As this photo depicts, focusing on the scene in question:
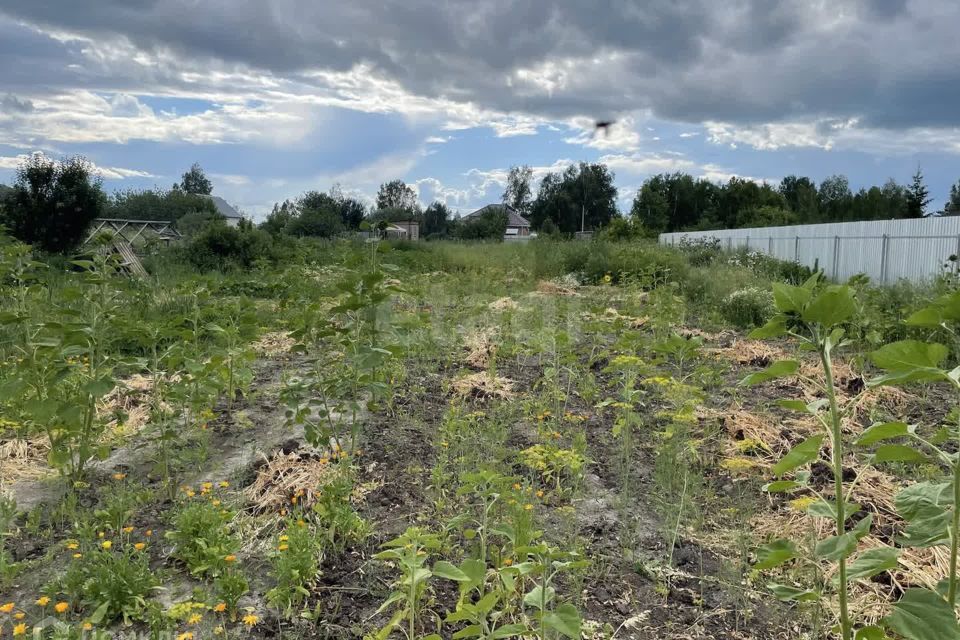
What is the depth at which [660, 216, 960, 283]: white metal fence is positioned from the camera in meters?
14.3

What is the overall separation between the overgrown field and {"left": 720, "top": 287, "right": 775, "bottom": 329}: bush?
2.96 m

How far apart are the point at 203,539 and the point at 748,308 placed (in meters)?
7.71

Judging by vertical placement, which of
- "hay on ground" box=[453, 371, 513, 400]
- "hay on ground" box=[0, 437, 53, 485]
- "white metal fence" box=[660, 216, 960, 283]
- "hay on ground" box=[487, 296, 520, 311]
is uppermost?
"white metal fence" box=[660, 216, 960, 283]

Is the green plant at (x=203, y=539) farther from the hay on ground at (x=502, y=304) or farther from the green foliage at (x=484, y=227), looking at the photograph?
the green foliage at (x=484, y=227)

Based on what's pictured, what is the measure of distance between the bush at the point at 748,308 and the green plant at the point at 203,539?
7.17 m

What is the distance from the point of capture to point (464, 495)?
125 inches

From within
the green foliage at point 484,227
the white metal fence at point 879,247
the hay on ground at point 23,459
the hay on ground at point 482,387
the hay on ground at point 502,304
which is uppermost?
the green foliage at point 484,227

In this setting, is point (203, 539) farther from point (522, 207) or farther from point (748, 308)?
point (522, 207)

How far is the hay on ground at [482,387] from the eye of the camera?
488 cm

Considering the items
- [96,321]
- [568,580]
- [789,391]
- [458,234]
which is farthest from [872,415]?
[458,234]

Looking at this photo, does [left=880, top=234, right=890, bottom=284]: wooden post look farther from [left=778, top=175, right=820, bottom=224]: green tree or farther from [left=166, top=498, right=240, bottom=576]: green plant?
[left=778, top=175, right=820, bottom=224]: green tree

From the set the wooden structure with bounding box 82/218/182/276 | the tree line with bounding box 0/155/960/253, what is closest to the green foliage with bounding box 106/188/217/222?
the tree line with bounding box 0/155/960/253

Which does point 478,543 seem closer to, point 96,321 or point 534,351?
point 96,321

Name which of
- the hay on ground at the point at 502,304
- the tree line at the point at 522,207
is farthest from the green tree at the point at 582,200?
the hay on ground at the point at 502,304
